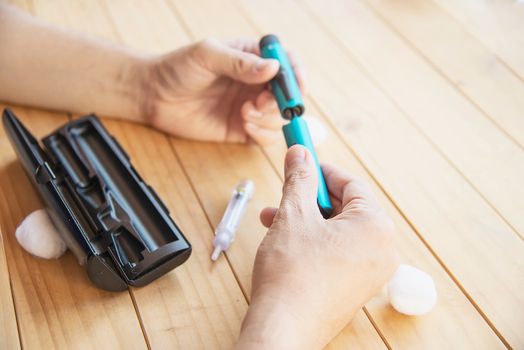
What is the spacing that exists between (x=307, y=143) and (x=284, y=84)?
0.13 meters

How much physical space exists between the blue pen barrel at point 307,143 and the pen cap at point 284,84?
3cm

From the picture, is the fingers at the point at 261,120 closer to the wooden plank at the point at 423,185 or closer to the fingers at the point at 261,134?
the fingers at the point at 261,134

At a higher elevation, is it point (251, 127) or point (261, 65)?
point (261, 65)

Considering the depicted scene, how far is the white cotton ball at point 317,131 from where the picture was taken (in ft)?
3.15

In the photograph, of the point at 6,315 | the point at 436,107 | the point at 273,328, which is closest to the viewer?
the point at 273,328

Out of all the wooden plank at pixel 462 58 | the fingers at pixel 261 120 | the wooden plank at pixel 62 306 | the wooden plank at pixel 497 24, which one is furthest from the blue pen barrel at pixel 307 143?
the wooden plank at pixel 497 24

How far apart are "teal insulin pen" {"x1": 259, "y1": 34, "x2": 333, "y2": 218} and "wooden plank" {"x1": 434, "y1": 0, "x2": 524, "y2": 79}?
1.63 ft

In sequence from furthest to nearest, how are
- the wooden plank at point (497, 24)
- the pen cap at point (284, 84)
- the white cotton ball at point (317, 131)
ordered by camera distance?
the wooden plank at point (497, 24)
the white cotton ball at point (317, 131)
the pen cap at point (284, 84)

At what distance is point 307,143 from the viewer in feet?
2.60

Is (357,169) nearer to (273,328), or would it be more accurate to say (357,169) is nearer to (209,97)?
(209,97)

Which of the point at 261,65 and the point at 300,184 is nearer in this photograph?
the point at 300,184

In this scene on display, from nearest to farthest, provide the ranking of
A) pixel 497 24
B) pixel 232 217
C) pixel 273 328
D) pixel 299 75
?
1. pixel 273 328
2. pixel 232 217
3. pixel 299 75
4. pixel 497 24

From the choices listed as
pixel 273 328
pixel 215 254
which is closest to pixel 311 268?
pixel 273 328

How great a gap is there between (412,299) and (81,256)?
1.45 ft
